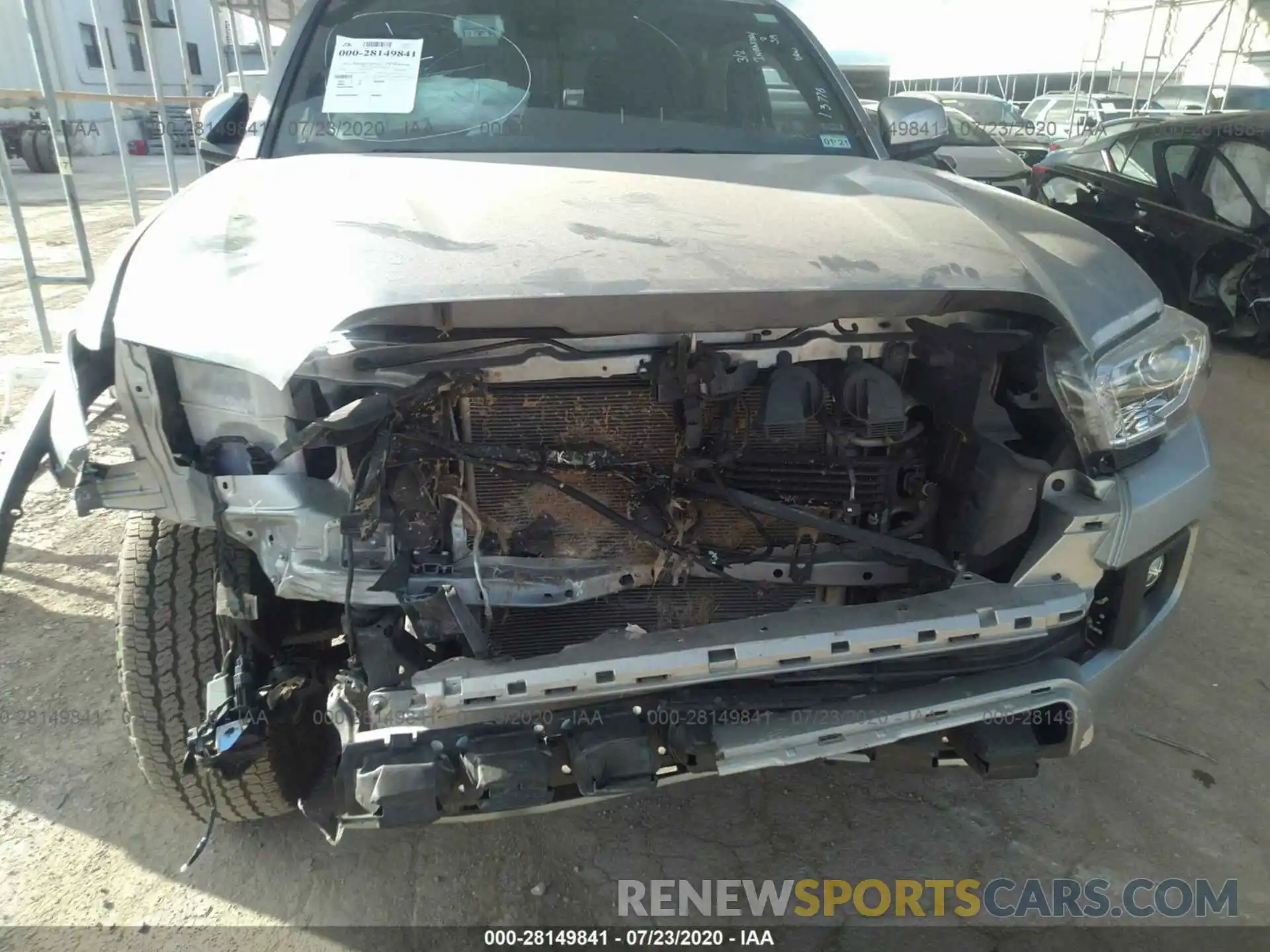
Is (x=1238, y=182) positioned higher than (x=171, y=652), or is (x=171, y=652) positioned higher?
(x=1238, y=182)

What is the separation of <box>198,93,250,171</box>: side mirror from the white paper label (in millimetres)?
320

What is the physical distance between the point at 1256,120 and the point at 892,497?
556cm

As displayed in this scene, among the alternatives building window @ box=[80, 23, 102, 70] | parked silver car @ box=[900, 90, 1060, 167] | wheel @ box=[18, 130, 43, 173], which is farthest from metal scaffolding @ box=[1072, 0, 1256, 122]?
building window @ box=[80, 23, 102, 70]

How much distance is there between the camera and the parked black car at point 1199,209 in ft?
18.2

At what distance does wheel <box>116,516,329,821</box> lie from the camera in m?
1.87

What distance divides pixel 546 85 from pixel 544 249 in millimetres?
1229

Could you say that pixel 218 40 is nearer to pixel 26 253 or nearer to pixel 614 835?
pixel 26 253

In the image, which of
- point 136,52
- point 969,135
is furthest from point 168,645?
point 136,52

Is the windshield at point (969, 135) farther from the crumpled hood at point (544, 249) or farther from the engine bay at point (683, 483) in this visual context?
the engine bay at point (683, 483)

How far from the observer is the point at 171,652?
189 centimetres

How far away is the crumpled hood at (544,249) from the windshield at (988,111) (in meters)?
12.8

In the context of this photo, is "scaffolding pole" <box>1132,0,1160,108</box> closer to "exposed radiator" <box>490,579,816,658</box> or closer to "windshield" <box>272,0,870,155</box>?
"windshield" <box>272,0,870,155</box>

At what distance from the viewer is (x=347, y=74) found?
2398mm

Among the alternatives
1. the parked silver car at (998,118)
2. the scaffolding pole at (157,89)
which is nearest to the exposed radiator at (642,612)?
the scaffolding pole at (157,89)
